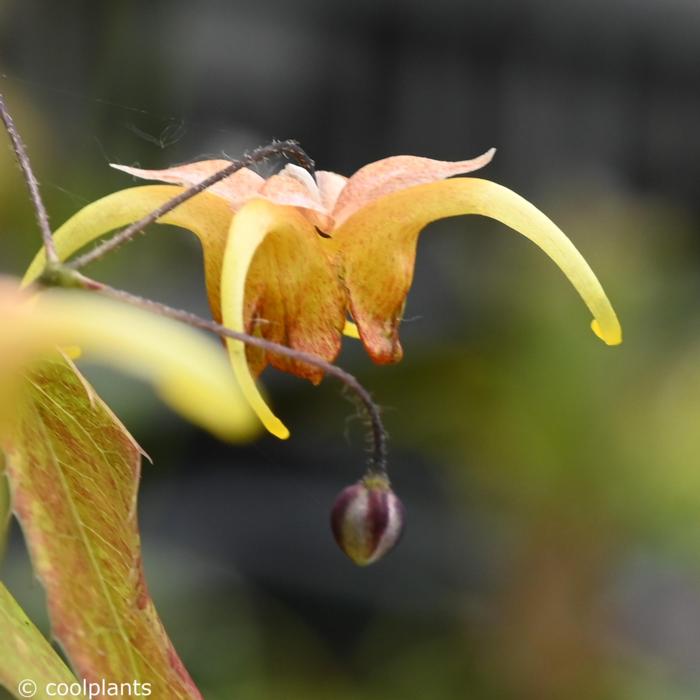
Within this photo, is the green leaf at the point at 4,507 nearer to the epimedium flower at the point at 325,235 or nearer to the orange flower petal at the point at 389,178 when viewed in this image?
the epimedium flower at the point at 325,235

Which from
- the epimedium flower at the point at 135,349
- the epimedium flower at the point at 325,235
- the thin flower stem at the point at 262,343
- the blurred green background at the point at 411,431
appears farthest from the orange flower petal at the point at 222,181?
the blurred green background at the point at 411,431

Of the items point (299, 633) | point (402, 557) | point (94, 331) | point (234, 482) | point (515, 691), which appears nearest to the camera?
point (94, 331)

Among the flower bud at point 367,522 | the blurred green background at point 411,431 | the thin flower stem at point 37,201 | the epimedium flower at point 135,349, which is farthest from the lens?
the blurred green background at point 411,431

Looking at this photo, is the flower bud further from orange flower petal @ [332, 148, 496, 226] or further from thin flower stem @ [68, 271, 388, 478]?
orange flower petal @ [332, 148, 496, 226]

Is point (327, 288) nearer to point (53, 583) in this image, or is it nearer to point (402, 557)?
point (53, 583)

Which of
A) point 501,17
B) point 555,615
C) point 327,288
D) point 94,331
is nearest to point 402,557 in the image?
point 555,615

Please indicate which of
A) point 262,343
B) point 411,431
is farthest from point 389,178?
point 411,431

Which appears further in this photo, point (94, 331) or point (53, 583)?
point (53, 583)
